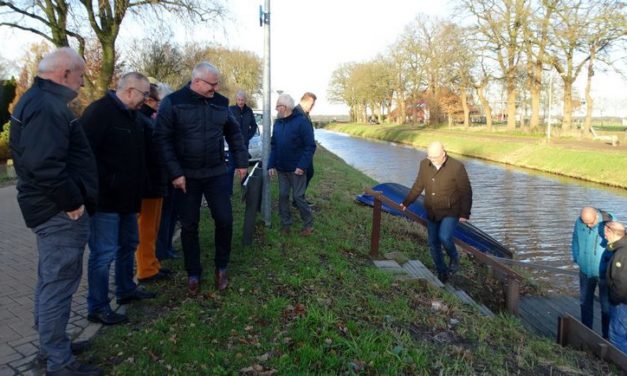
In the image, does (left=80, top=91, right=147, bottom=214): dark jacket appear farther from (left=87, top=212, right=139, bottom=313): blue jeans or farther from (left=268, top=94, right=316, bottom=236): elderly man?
(left=268, top=94, right=316, bottom=236): elderly man

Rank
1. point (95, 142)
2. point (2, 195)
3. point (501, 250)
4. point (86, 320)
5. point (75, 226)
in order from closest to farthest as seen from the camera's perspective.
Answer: point (75, 226), point (95, 142), point (86, 320), point (501, 250), point (2, 195)

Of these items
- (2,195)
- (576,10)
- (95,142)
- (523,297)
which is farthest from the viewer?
(576,10)

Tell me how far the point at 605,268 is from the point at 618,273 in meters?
0.49

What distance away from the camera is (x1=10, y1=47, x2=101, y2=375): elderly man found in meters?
3.02

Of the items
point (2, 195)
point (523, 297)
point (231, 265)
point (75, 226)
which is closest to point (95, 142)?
point (75, 226)

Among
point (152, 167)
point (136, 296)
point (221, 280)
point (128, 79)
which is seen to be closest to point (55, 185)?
point (128, 79)

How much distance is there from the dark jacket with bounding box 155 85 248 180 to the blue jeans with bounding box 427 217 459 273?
3390mm

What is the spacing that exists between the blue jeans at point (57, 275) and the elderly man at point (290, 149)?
3.68 m

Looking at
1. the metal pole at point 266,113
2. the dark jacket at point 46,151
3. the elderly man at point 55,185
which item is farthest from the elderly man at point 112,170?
the metal pole at point 266,113

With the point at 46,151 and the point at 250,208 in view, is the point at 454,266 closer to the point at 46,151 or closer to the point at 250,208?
the point at 250,208

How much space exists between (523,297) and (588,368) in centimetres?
301

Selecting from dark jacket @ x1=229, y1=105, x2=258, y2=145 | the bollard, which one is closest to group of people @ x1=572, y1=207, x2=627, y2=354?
the bollard

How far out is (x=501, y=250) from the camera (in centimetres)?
922

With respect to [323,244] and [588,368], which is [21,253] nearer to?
[323,244]
